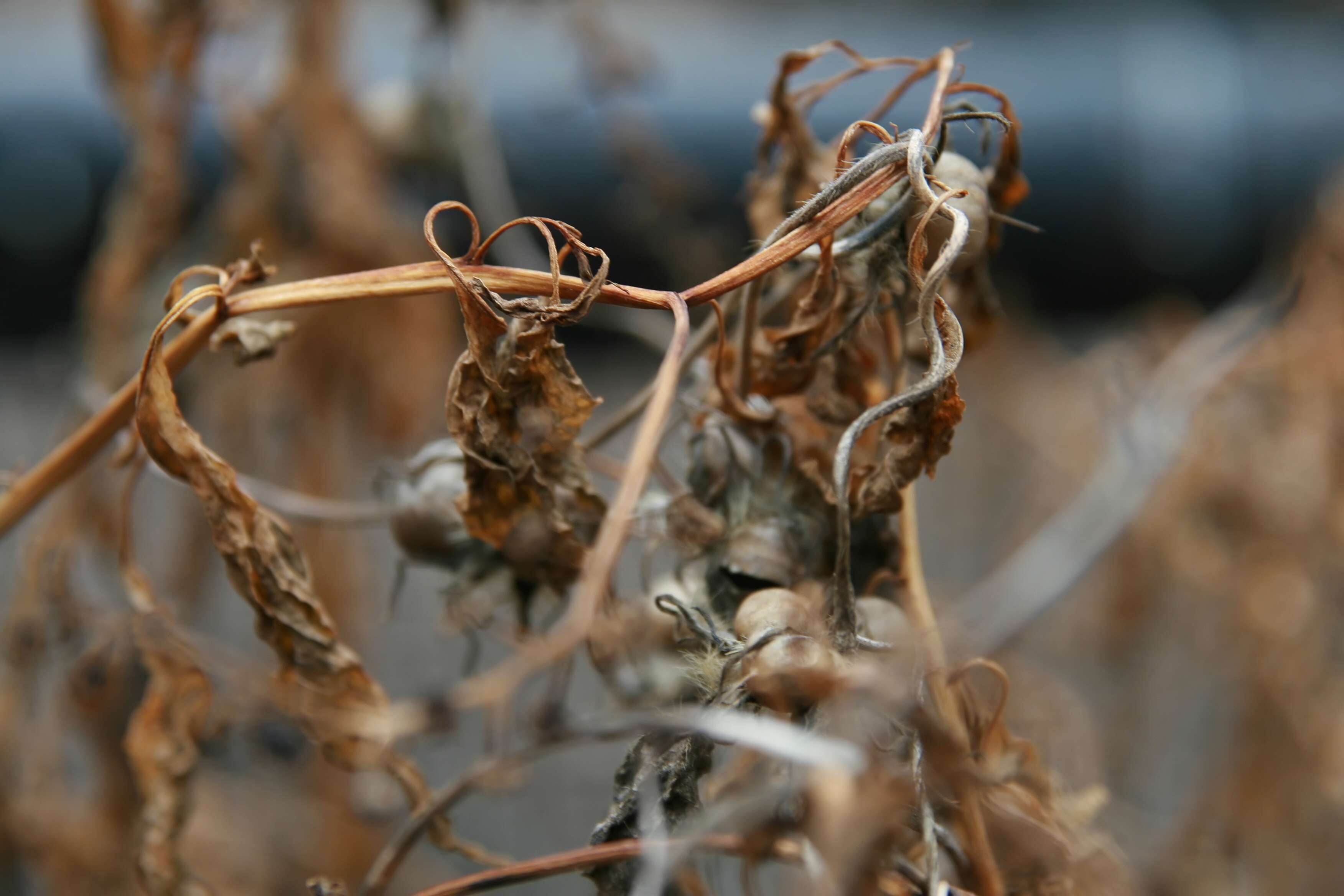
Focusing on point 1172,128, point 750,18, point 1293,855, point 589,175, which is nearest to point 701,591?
point 1293,855

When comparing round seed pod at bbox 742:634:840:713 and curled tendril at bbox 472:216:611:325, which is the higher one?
curled tendril at bbox 472:216:611:325

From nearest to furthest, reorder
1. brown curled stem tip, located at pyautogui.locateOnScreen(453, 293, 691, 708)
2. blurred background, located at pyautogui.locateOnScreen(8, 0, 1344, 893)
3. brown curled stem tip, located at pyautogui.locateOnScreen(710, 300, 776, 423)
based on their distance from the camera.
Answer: brown curled stem tip, located at pyautogui.locateOnScreen(453, 293, 691, 708) → brown curled stem tip, located at pyautogui.locateOnScreen(710, 300, 776, 423) → blurred background, located at pyautogui.locateOnScreen(8, 0, 1344, 893)

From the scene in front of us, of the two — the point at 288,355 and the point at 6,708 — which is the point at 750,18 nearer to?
the point at 288,355

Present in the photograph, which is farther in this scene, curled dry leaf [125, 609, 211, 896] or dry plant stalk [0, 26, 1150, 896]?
curled dry leaf [125, 609, 211, 896]

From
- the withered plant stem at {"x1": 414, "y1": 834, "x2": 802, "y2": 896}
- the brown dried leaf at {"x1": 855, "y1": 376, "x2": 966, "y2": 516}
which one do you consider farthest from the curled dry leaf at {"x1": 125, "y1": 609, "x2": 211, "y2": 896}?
the brown dried leaf at {"x1": 855, "y1": 376, "x2": 966, "y2": 516}

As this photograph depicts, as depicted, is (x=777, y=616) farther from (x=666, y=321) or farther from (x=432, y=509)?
(x=666, y=321)

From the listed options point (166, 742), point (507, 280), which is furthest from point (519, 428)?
point (166, 742)

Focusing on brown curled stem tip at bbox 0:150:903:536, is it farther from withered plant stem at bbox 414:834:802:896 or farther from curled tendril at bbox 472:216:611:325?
withered plant stem at bbox 414:834:802:896
